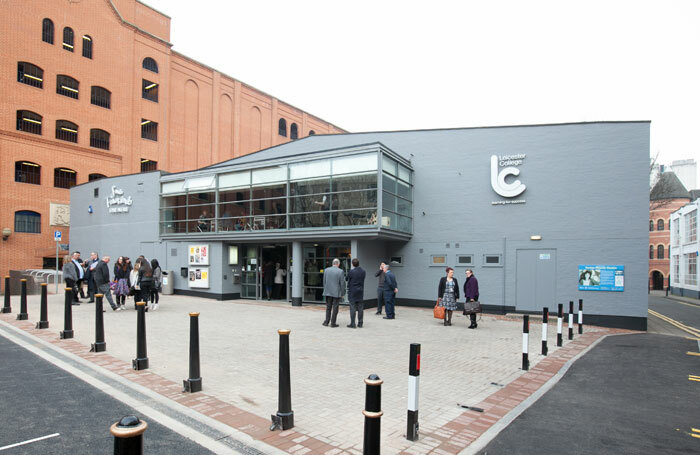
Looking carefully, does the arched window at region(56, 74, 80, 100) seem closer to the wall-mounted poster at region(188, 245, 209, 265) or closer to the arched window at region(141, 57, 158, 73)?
the arched window at region(141, 57, 158, 73)

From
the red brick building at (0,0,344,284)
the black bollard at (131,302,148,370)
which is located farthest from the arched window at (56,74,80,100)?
the black bollard at (131,302,148,370)

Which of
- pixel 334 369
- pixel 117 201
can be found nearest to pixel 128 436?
pixel 334 369

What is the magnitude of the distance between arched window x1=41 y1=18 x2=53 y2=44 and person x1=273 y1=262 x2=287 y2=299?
25.8 meters

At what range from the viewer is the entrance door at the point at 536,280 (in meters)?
14.9

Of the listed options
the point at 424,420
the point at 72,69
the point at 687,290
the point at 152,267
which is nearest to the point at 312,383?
the point at 424,420

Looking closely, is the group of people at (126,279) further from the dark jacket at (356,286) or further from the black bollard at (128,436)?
the black bollard at (128,436)

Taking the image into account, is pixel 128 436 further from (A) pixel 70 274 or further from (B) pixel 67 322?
(A) pixel 70 274

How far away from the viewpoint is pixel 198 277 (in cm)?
2025

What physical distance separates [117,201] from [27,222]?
9.55 meters

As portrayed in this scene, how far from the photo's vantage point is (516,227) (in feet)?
51.3

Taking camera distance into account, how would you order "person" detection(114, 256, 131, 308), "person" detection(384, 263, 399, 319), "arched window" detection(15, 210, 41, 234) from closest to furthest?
"person" detection(384, 263, 399, 319) → "person" detection(114, 256, 131, 308) → "arched window" detection(15, 210, 41, 234)

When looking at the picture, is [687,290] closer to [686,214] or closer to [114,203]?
[686,214]

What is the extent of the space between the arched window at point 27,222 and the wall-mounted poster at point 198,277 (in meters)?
16.3

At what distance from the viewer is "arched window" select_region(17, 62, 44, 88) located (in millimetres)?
28528
